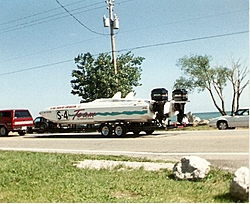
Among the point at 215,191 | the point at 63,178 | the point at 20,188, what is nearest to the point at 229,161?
the point at 215,191

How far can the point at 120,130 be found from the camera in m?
17.5

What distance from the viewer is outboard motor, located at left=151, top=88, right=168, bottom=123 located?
670 inches

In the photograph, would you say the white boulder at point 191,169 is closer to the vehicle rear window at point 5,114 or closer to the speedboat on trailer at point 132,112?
the speedboat on trailer at point 132,112

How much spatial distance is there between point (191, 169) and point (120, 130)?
11.0m

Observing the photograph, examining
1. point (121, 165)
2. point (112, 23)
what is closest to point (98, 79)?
point (112, 23)

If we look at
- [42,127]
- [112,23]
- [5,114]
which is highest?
[112,23]

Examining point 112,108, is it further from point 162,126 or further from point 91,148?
point 91,148

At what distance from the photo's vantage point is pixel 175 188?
5.89 meters

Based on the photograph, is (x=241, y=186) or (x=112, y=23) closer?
(x=241, y=186)

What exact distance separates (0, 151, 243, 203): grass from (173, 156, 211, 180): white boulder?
13 centimetres

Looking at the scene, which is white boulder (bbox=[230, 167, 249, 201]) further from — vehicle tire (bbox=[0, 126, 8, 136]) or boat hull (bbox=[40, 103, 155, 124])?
vehicle tire (bbox=[0, 126, 8, 136])

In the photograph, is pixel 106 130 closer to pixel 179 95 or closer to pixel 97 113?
pixel 97 113

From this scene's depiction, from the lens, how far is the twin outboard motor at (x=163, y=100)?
1705 centimetres

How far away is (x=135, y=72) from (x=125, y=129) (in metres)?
8.61
